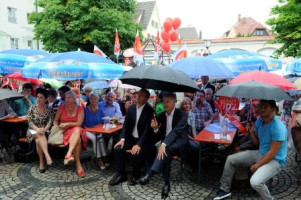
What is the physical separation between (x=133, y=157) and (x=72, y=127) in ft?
5.04

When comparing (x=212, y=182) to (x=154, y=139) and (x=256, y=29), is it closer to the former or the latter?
(x=154, y=139)

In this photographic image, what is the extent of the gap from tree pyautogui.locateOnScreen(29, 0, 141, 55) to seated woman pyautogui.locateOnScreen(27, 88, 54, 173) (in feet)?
40.6

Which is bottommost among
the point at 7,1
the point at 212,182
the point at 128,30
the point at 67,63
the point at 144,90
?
the point at 212,182

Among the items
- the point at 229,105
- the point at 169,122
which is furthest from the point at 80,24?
the point at 169,122

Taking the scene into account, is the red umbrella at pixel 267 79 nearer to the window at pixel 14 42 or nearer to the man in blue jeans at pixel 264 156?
the man in blue jeans at pixel 264 156

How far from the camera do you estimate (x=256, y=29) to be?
138 feet

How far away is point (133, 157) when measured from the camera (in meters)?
4.41

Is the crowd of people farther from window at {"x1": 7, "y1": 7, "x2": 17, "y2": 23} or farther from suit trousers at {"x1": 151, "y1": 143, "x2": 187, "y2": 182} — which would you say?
window at {"x1": 7, "y1": 7, "x2": 17, "y2": 23}

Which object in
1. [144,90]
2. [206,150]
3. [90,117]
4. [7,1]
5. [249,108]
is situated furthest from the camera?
[7,1]

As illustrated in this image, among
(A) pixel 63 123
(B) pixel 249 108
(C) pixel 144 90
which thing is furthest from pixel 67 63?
(B) pixel 249 108

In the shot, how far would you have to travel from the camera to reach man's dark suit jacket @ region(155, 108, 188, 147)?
4.24m

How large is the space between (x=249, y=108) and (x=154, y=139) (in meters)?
2.89

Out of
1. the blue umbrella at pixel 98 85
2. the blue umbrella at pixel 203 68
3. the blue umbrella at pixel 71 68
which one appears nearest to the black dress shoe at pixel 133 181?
the blue umbrella at pixel 71 68

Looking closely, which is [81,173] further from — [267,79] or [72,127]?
[267,79]
